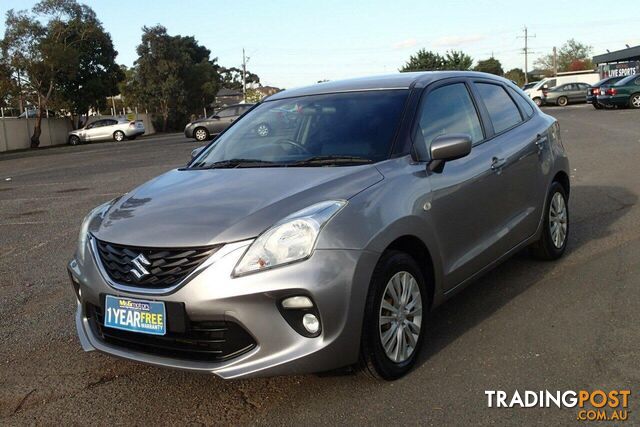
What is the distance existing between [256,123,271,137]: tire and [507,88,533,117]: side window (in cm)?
217

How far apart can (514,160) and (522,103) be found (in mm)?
1007

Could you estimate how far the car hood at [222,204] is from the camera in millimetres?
3055

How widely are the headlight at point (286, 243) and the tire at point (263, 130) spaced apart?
150cm

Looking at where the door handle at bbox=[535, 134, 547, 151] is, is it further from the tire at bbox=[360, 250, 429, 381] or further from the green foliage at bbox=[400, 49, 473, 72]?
the green foliage at bbox=[400, 49, 473, 72]

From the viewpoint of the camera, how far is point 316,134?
13.6 ft

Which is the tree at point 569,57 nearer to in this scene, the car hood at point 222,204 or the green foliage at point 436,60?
the green foliage at point 436,60

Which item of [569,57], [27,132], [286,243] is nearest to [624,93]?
[286,243]

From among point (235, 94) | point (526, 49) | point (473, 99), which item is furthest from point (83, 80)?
point (526, 49)

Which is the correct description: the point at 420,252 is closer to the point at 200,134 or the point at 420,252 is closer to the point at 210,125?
the point at 210,125

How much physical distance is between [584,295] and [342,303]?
2.41 metres

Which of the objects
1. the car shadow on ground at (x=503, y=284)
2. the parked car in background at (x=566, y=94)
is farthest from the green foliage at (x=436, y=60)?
the car shadow on ground at (x=503, y=284)

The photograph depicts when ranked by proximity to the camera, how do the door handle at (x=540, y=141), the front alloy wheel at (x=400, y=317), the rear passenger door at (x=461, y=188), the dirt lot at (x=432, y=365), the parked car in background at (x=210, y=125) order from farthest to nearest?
the parked car in background at (x=210, y=125), the door handle at (x=540, y=141), the rear passenger door at (x=461, y=188), the front alloy wheel at (x=400, y=317), the dirt lot at (x=432, y=365)

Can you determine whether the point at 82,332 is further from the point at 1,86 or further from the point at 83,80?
the point at 83,80

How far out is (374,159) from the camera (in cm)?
371
